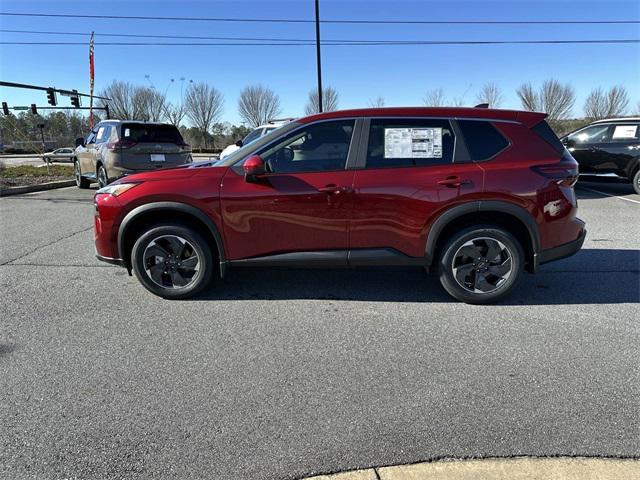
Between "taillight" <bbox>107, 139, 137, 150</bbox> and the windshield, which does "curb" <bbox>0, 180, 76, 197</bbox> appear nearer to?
"taillight" <bbox>107, 139, 137, 150</bbox>

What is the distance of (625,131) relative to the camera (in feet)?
35.5

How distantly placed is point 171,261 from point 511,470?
328 cm

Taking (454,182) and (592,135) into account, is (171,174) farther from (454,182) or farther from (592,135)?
(592,135)

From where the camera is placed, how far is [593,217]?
27.3ft

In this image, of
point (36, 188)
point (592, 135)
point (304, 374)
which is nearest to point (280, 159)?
point (304, 374)

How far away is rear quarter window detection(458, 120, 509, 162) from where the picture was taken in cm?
409

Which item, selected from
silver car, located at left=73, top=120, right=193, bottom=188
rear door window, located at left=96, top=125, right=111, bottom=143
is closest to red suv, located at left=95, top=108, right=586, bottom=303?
silver car, located at left=73, top=120, right=193, bottom=188

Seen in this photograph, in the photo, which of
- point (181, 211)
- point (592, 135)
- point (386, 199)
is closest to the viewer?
point (386, 199)

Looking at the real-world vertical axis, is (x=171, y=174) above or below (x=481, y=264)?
above

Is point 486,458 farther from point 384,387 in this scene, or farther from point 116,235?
point 116,235

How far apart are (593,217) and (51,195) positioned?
40.7 feet

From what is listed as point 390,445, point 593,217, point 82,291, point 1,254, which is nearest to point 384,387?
point 390,445

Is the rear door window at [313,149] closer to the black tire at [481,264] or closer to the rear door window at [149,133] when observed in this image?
the black tire at [481,264]

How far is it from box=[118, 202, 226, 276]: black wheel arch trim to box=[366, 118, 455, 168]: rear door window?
153 centimetres
